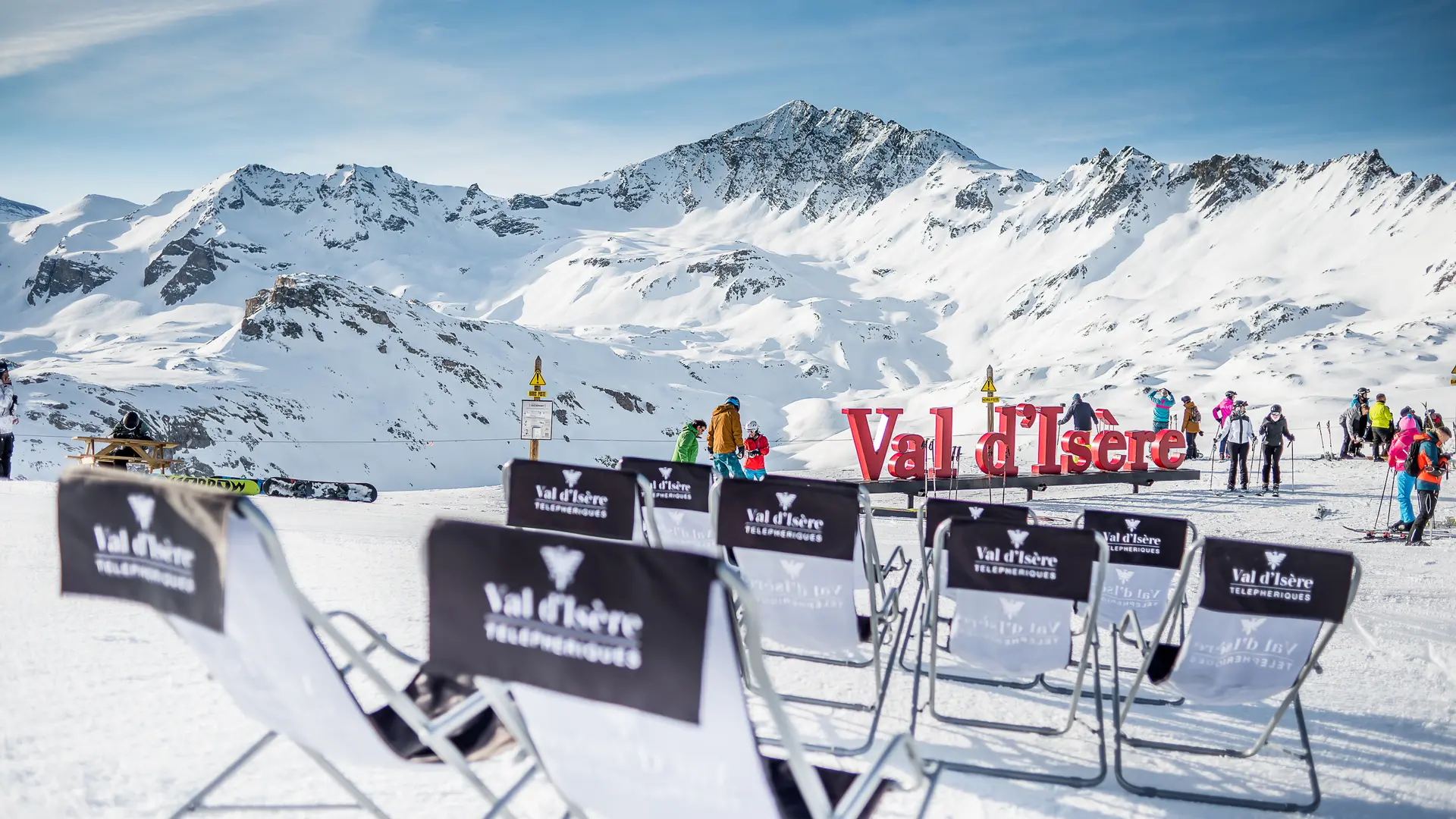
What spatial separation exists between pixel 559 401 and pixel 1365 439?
36.2m

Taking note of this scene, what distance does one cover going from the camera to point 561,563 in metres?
1.86

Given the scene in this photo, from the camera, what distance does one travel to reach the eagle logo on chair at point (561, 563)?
1.84 m

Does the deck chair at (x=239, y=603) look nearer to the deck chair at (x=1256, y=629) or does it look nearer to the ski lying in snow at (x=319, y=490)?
the deck chair at (x=1256, y=629)

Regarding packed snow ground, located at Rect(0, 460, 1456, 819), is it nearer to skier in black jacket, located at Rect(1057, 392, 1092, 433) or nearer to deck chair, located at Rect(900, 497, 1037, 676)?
deck chair, located at Rect(900, 497, 1037, 676)

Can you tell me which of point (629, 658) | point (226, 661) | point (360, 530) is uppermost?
point (629, 658)

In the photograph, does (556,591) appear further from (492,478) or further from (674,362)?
(674,362)

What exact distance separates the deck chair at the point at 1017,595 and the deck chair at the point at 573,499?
4.85 feet

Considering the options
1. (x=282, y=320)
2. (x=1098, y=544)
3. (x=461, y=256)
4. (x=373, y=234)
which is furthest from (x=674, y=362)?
(x=373, y=234)

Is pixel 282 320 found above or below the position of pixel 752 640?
above

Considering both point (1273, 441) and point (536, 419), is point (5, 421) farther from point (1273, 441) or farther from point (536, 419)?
point (1273, 441)

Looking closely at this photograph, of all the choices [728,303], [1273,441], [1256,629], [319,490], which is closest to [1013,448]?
[1273,441]

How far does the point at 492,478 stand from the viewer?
37406 millimetres

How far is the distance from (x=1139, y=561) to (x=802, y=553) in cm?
188

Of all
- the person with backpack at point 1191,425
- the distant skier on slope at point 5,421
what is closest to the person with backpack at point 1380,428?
the person with backpack at point 1191,425
